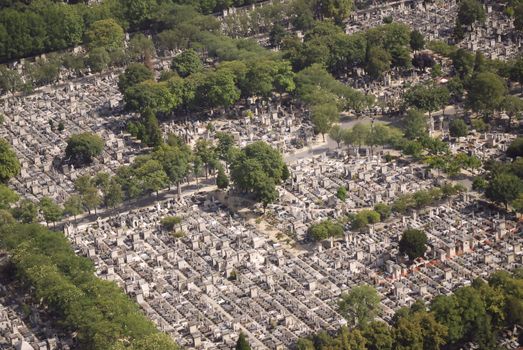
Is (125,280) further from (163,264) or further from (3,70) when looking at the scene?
(3,70)

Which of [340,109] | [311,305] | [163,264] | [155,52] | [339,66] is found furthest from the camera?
[155,52]

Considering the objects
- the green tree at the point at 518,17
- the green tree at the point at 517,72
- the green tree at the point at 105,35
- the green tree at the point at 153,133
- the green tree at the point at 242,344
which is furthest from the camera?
the green tree at the point at 105,35

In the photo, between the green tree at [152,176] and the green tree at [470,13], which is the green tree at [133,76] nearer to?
the green tree at [152,176]

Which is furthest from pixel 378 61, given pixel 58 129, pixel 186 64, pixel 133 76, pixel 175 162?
pixel 58 129

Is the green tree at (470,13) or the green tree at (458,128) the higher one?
the green tree at (470,13)

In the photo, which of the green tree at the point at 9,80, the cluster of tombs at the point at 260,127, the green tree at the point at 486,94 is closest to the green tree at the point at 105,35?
the green tree at the point at 9,80

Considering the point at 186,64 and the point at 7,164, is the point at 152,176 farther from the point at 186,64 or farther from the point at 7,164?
the point at 186,64

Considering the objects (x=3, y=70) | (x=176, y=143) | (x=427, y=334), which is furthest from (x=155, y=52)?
(x=427, y=334)

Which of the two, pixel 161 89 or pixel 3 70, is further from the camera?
pixel 3 70

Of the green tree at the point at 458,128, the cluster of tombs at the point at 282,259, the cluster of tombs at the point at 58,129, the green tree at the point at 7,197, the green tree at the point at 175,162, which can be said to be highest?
the green tree at the point at 175,162
